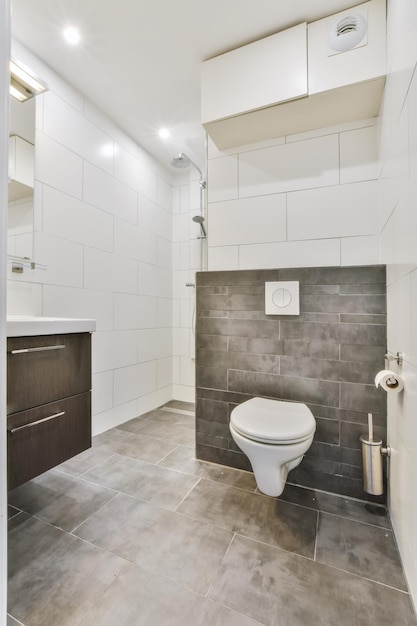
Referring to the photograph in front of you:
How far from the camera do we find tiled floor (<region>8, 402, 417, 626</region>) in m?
0.98

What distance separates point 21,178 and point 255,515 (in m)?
2.27

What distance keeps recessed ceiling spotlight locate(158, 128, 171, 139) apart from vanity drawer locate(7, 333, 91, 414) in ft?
6.46

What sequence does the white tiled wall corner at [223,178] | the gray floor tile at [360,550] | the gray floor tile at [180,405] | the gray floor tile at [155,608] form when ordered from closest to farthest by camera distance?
the gray floor tile at [155,608], the gray floor tile at [360,550], the white tiled wall corner at [223,178], the gray floor tile at [180,405]

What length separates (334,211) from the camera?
168 cm

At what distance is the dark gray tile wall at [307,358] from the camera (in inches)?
61.3

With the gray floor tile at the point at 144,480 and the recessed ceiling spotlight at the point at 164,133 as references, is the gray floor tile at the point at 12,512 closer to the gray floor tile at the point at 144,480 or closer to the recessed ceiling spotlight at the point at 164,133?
the gray floor tile at the point at 144,480

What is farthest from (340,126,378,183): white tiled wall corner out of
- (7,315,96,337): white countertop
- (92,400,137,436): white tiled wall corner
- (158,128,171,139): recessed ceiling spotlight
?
(92,400,137,436): white tiled wall corner

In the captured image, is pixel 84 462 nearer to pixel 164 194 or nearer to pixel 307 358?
pixel 307 358

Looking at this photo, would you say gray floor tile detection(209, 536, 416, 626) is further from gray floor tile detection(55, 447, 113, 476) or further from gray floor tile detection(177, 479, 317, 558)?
gray floor tile detection(55, 447, 113, 476)

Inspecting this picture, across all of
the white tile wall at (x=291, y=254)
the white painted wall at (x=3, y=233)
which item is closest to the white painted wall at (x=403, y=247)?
the white tile wall at (x=291, y=254)

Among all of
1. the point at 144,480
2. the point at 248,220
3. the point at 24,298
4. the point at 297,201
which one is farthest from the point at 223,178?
the point at 144,480

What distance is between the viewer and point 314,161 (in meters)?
1.72

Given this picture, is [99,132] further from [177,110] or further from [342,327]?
[342,327]

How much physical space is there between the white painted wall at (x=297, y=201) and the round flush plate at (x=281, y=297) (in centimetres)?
18
